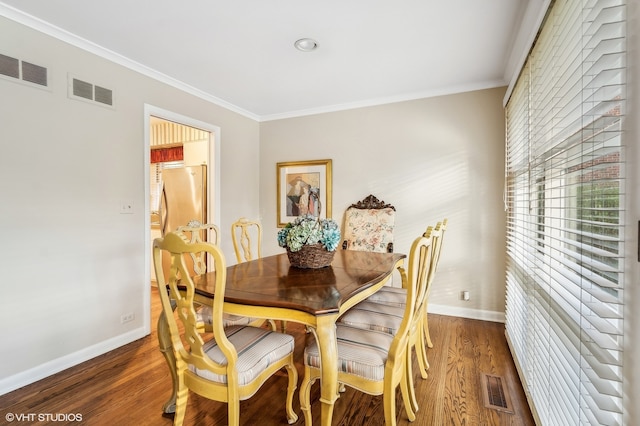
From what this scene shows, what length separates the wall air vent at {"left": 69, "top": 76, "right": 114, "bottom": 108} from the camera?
2422 mm

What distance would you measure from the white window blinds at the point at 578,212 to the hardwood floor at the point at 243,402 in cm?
32


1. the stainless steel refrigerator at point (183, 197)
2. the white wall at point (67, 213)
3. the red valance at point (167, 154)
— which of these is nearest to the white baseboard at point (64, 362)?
the white wall at point (67, 213)

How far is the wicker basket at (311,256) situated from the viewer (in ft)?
6.62

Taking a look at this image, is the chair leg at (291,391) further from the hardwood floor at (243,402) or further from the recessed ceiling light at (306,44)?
the recessed ceiling light at (306,44)

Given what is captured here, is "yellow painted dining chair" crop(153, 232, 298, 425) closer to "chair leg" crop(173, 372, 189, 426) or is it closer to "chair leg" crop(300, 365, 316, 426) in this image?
"chair leg" crop(173, 372, 189, 426)

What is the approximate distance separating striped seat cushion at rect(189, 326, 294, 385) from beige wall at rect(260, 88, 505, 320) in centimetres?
239

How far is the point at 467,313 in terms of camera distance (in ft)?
11.1

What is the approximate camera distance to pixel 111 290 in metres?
2.70

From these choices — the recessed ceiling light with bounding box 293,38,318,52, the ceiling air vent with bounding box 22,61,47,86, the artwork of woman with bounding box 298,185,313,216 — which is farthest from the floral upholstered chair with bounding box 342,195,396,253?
the ceiling air vent with bounding box 22,61,47,86

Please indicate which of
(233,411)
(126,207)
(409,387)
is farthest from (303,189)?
(233,411)

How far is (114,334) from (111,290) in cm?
39

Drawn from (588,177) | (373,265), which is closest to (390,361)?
(373,265)

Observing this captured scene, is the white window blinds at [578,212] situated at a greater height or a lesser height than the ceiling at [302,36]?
lesser

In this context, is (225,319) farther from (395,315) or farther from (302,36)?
(302,36)
